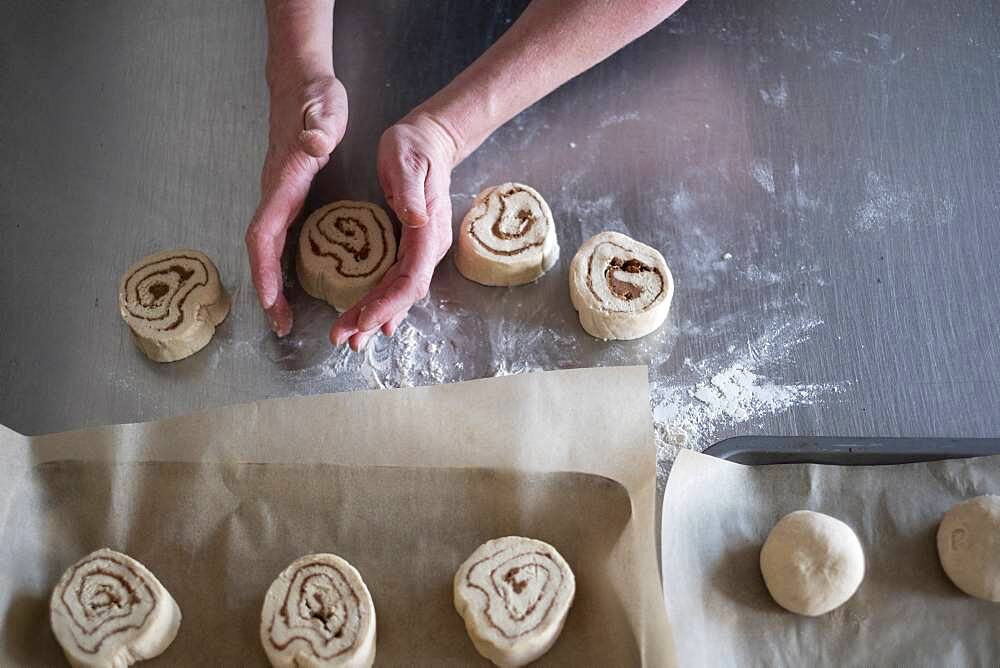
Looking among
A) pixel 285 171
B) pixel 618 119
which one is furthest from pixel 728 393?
A: pixel 285 171

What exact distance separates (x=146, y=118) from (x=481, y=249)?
919mm

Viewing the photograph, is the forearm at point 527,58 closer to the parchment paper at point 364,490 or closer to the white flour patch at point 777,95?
the white flour patch at point 777,95

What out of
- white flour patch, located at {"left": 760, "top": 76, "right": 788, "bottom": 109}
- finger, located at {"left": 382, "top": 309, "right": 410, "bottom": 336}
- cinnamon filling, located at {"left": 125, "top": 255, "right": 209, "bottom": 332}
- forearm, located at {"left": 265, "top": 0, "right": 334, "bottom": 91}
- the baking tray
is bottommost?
the baking tray

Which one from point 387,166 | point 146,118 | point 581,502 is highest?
point 146,118

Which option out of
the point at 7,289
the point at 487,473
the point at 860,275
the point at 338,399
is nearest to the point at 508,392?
the point at 487,473

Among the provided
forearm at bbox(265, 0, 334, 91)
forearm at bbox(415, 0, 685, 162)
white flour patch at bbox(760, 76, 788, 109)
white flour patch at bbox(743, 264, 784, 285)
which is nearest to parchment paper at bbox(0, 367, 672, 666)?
white flour patch at bbox(743, 264, 784, 285)

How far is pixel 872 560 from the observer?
5.66 ft

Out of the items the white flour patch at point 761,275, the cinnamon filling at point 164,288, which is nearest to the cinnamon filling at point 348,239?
the cinnamon filling at point 164,288

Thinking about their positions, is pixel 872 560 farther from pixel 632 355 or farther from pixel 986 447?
pixel 632 355

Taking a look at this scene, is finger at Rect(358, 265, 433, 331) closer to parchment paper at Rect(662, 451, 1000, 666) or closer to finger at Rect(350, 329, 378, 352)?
finger at Rect(350, 329, 378, 352)

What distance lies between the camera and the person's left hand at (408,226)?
1.89 metres

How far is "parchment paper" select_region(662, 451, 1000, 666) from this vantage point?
64.6 inches

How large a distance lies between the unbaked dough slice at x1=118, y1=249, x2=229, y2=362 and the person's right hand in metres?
0.10

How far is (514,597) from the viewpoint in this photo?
5.45 feet
